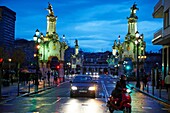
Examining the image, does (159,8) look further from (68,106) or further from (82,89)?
(68,106)

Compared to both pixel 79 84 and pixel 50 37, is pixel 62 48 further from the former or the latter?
pixel 79 84

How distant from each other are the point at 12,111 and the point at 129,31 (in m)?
67.2

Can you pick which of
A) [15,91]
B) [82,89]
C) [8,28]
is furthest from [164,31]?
Answer: [8,28]

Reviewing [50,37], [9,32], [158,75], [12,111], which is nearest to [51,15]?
[50,37]

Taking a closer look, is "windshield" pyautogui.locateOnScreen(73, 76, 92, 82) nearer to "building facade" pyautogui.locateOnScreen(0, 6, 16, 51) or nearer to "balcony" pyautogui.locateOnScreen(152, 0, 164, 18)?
"balcony" pyautogui.locateOnScreen(152, 0, 164, 18)

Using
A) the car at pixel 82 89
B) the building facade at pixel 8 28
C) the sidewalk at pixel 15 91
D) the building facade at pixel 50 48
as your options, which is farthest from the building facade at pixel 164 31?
the building facade at pixel 8 28

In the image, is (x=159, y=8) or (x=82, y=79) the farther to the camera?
(x=159, y=8)

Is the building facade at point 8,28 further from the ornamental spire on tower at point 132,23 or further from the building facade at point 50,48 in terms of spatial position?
the ornamental spire on tower at point 132,23

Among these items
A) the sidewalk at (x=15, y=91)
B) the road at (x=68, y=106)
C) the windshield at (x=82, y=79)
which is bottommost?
the road at (x=68, y=106)

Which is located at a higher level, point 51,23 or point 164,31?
point 51,23

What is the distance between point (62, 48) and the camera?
81.4 metres

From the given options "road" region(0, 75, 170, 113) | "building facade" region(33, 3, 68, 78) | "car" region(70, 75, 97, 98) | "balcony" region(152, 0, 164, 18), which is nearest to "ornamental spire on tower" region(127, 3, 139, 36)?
"building facade" region(33, 3, 68, 78)

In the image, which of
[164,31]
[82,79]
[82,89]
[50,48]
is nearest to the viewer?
[82,89]

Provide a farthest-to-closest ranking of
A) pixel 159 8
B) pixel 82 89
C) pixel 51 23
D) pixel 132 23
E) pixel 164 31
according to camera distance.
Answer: pixel 132 23 < pixel 51 23 < pixel 159 8 < pixel 164 31 < pixel 82 89
